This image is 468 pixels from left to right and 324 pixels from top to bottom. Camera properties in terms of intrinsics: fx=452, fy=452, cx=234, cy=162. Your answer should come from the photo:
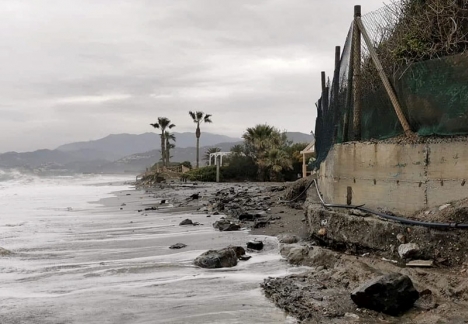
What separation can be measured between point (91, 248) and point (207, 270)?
366 cm

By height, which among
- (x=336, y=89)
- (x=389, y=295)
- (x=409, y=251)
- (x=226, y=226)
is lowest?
(x=226, y=226)

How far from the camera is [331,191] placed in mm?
9023

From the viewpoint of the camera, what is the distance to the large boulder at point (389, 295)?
4910mm

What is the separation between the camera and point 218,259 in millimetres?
7668

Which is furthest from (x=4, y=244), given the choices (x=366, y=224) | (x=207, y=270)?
(x=366, y=224)

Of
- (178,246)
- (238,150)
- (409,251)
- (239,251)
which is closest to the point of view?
(409,251)

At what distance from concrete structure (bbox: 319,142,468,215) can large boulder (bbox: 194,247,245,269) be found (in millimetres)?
2367

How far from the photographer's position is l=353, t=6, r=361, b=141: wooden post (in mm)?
8602

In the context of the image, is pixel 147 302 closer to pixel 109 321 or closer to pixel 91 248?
pixel 109 321

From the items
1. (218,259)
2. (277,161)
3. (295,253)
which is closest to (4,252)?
(218,259)

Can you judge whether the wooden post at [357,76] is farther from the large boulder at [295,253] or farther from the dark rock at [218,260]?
the dark rock at [218,260]

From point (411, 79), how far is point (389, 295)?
376 centimetres

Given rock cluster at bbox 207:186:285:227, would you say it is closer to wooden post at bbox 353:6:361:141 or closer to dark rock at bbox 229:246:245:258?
dark rock at bbox 229:246:245:258

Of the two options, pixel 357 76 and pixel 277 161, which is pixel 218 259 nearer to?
pixel 357 76
